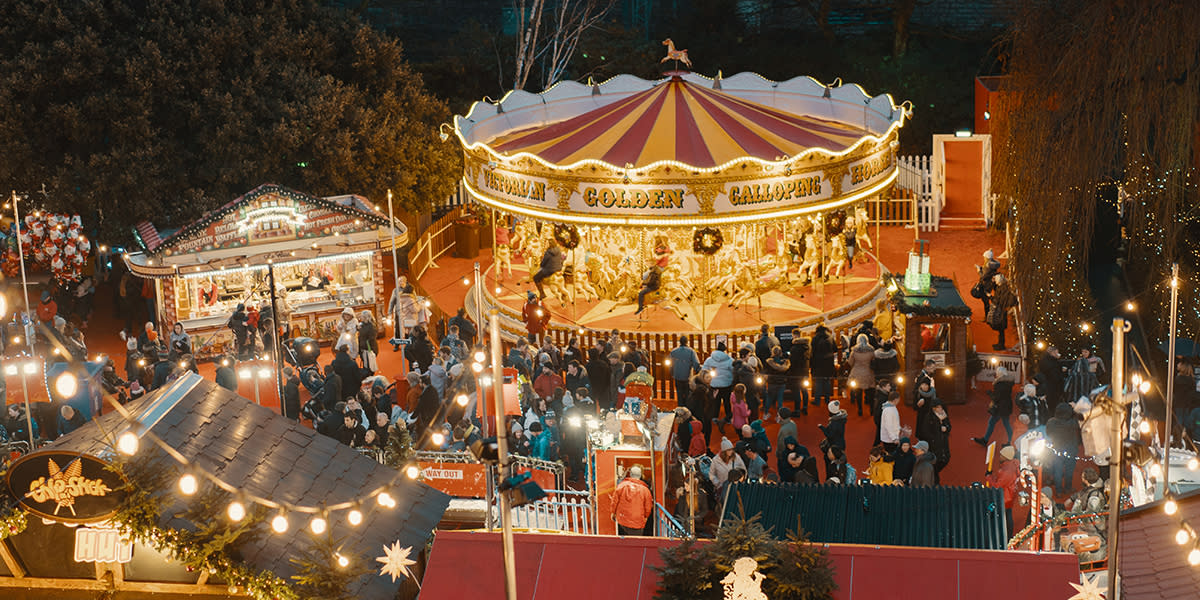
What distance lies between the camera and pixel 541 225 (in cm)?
2202

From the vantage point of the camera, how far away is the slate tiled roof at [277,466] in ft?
31.9

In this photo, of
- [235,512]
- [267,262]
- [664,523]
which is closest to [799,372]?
[664,523]

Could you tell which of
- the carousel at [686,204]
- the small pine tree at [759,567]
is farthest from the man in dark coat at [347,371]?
the small pine tree at [759,567]

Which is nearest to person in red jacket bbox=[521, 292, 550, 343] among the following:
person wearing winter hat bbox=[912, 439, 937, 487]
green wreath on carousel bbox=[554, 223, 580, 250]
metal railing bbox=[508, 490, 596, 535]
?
green wreath on carousel bbox=[554, 223, 580, 250]

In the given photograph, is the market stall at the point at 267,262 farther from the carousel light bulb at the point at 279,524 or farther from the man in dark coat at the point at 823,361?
the carousel light bulb at the point at 279,524

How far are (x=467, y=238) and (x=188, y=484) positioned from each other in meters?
17.8

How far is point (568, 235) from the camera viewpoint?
68.3ft

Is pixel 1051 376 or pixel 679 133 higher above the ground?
pixel 679 133

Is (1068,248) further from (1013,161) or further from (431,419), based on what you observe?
(431,419)

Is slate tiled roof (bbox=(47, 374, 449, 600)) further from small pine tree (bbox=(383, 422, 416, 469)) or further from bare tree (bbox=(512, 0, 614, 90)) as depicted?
bare tree (bbox=(512, 0, 614, 90))

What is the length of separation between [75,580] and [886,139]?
14998mm

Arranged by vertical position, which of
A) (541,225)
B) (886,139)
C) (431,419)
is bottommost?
(431,419)

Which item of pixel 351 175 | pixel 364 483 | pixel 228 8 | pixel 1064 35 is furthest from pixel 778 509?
pixel 228 8

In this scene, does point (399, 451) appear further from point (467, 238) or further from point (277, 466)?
point (467, 238)
